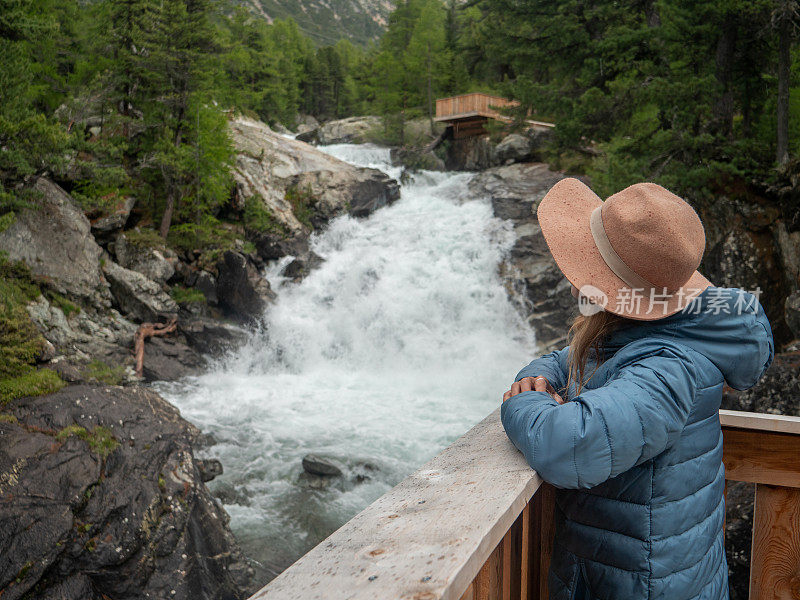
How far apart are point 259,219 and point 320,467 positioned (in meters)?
9.76

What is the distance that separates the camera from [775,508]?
6.60ft

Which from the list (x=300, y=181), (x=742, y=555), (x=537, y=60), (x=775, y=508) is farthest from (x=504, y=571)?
(x=300, y=181)

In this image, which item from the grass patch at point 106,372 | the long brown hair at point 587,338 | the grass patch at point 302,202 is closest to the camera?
the long brown hair at point 587,338

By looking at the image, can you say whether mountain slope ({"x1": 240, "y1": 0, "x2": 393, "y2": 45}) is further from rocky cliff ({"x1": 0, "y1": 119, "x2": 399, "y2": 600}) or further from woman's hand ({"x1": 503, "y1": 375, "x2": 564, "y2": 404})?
woman's hand ({"x1": 503, "y1": 375, "x2": 564, "y2": 404})

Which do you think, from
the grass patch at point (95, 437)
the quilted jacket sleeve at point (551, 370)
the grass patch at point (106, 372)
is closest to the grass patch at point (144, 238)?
the grass patch at point (106, 372)

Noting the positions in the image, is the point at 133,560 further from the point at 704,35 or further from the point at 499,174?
the point at 499,174

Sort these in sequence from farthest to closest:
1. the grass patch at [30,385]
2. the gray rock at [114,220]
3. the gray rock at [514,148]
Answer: the gray rock at [514,148], the gray rock at [114,220], the grass patch at [30,385]

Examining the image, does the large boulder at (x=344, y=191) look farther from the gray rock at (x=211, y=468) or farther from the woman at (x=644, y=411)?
the woman at (x=644, y=411)

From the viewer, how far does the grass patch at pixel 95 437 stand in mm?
5793

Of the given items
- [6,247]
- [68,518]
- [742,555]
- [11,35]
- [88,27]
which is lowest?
[68,518]

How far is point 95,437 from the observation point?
591cm

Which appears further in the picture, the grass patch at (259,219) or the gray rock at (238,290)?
the grass patch at (259,219)

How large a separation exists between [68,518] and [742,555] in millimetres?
5526

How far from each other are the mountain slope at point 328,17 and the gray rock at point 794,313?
141 meters
